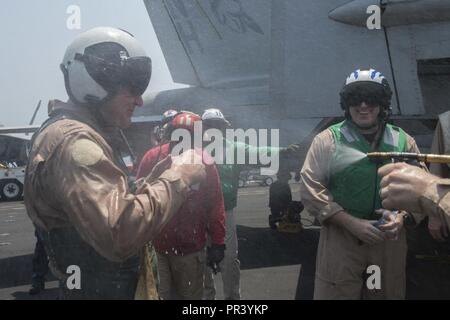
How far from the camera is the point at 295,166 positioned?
6.34 metres

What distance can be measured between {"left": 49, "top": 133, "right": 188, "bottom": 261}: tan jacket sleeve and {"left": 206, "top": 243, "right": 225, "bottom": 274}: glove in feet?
5.78

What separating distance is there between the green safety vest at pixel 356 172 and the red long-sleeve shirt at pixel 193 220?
0.88 metres

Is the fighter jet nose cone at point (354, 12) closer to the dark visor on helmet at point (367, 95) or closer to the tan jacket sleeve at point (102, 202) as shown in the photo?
the dark visor on helmet at point (367, 95)

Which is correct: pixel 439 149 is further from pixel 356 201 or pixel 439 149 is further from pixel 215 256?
pixel 215 256

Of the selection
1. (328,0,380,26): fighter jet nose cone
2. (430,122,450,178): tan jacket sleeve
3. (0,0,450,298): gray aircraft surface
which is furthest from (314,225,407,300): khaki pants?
(328,0,380,26): fighter jet nose cone

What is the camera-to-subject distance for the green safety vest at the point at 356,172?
2.23m

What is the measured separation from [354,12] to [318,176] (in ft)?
10.3

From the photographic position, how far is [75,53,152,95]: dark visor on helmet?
146cm

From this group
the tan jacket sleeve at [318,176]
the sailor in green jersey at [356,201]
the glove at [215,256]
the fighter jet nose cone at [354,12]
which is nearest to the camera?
the sailor in green jersey at [356,201]

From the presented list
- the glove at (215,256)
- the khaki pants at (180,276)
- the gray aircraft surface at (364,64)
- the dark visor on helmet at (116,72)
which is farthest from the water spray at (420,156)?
the gray aircraft surface at (364,64)

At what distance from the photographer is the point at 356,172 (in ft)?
7.37

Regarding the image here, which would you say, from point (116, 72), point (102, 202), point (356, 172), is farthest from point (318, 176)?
point (102, 202)

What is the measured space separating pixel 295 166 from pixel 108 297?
5115 millimetres

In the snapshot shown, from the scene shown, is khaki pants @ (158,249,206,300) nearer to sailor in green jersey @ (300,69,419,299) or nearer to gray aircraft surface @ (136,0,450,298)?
sailor in green jersey @ (300,69,419,299)
